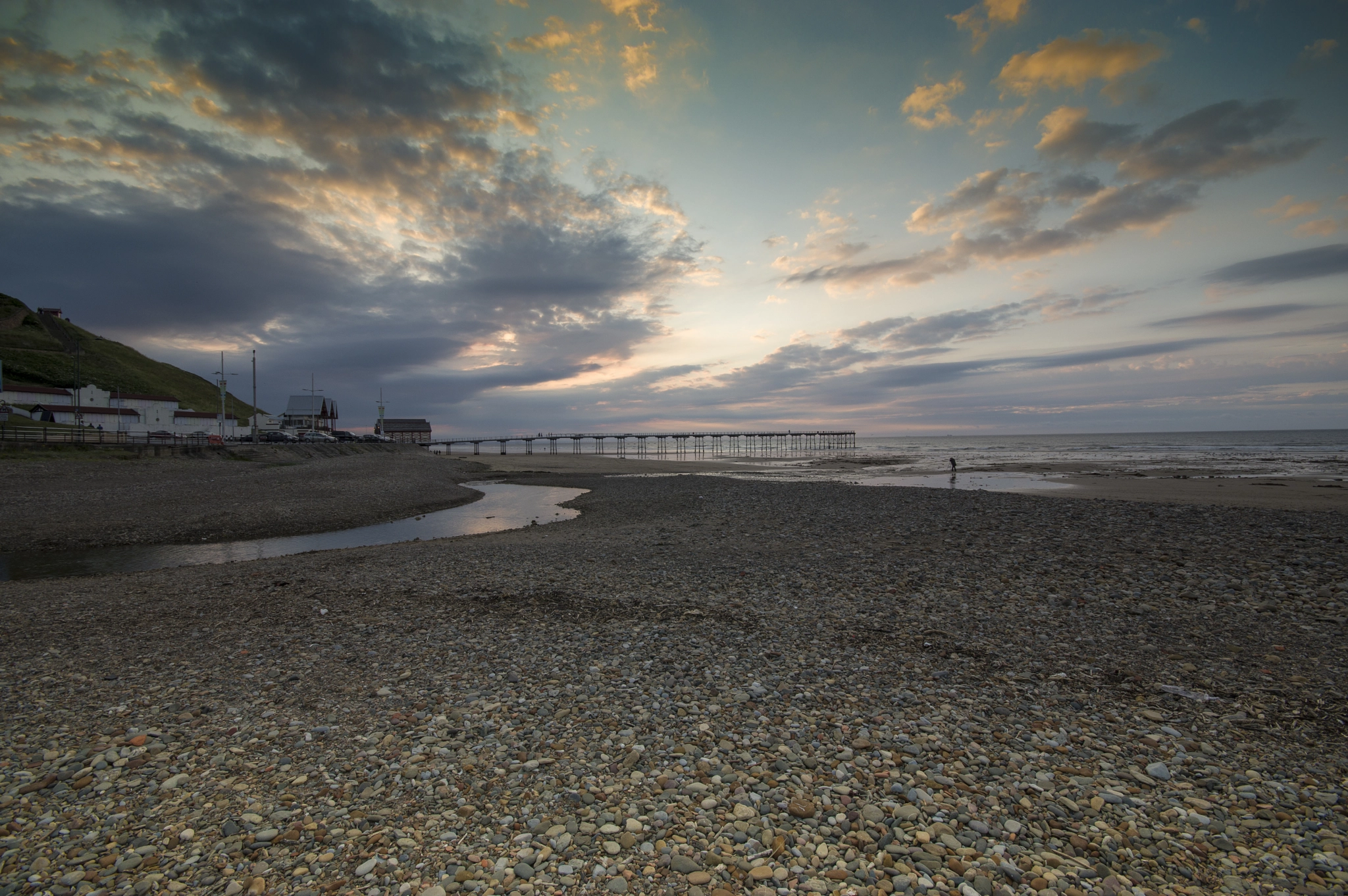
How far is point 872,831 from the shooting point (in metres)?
4.14

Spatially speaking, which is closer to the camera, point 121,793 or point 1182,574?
point 121,793

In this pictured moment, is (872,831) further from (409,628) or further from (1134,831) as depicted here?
(409,628)

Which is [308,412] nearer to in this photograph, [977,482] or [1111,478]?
[977,482]

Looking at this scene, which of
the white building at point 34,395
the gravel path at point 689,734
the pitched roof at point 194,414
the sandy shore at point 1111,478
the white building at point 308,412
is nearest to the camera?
the gravel path at point 689,734

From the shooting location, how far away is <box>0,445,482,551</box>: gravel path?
64.4 ft

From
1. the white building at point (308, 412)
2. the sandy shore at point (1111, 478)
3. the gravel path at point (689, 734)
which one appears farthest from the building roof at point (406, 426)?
the gravel path at point (689, 734)

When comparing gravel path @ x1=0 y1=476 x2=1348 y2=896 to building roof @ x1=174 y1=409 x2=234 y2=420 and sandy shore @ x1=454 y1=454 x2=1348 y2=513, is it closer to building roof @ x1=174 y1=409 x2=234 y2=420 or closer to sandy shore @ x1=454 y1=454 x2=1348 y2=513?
sandy shore @ x1=454 y1=454 x2=1348 y2=513

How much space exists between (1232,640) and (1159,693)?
2.79 metres

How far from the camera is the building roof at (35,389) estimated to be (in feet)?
244

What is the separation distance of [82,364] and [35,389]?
37795 millimetres

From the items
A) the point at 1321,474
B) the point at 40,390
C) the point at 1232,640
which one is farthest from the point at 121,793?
the point at 40,390

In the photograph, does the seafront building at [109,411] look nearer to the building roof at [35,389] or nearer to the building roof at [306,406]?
the building roof at [35,389]

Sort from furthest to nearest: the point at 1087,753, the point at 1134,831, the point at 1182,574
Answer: the point at 1182,574 < the point at 1087,753 < the point at 1134,831

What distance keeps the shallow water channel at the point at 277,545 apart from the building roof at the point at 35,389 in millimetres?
89987
